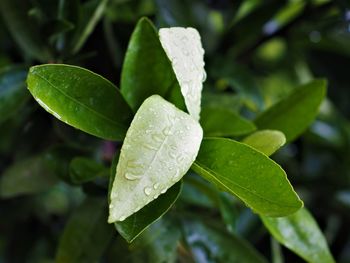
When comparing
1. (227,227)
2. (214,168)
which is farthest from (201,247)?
(214,168)

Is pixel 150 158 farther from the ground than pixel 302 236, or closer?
farther from the ground

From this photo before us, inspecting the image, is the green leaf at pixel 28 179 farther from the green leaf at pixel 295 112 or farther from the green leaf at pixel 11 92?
the green leaf at pixel 295 112

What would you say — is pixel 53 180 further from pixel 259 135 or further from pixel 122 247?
pixel 259 135

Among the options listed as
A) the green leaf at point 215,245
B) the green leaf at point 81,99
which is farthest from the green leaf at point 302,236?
the green leaf at point 81,99

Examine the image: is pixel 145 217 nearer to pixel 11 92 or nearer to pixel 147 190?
pixel 147 190

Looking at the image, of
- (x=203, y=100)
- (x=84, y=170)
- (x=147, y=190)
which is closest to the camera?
(x=147, y=190)

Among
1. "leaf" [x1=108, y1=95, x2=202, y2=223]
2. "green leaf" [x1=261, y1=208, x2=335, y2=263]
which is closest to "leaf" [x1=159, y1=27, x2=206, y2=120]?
"leaf" [x1=108, y1=95, x2=202, y2=223]

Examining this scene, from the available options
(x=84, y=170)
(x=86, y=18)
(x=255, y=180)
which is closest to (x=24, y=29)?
(x=86, y=18)
